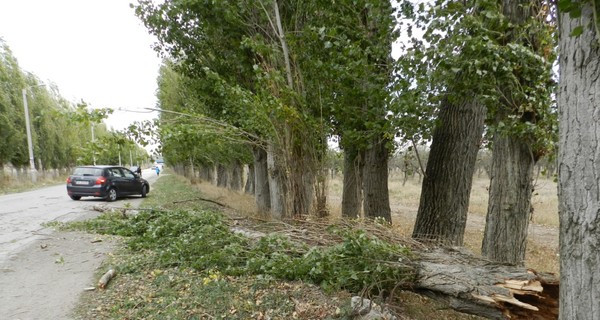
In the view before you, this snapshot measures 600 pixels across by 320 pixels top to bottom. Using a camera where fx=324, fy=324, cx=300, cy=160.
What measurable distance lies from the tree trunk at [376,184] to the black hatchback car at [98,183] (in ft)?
39.2

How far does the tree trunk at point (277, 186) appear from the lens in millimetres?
7596

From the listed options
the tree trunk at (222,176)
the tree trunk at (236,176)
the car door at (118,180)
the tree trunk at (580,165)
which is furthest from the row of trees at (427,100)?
the tree trunk at (222,176)

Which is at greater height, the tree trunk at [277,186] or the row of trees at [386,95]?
the row of trees at [386,95]

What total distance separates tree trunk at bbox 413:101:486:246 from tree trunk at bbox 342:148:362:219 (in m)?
3.60

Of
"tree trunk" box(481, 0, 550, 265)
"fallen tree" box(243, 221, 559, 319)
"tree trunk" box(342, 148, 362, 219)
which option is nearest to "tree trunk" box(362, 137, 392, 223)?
"tree trunk" box(342, 148, 362, 219)

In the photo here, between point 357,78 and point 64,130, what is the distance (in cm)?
4021

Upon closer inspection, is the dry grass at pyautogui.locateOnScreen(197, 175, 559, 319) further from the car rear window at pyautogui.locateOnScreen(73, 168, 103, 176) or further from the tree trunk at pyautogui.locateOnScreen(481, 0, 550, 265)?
the car rear window at pyautogui.locateOnScreen(73, 168, 103, 176)

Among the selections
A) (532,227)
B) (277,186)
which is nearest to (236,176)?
(277,186)

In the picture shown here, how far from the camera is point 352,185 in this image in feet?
32.6

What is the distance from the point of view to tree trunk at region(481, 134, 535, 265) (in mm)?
4570

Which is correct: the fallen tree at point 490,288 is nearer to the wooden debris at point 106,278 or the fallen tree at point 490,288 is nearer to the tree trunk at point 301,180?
the tree trunk at point 301,180

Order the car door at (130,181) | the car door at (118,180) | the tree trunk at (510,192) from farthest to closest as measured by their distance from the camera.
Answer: the car door at (130,181) → the car door at (118,180) → the tree trunk at (510,192)

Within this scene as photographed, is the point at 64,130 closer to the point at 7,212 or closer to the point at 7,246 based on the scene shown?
the point at 7,212

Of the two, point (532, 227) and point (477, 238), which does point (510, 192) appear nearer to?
point (477, 238)
